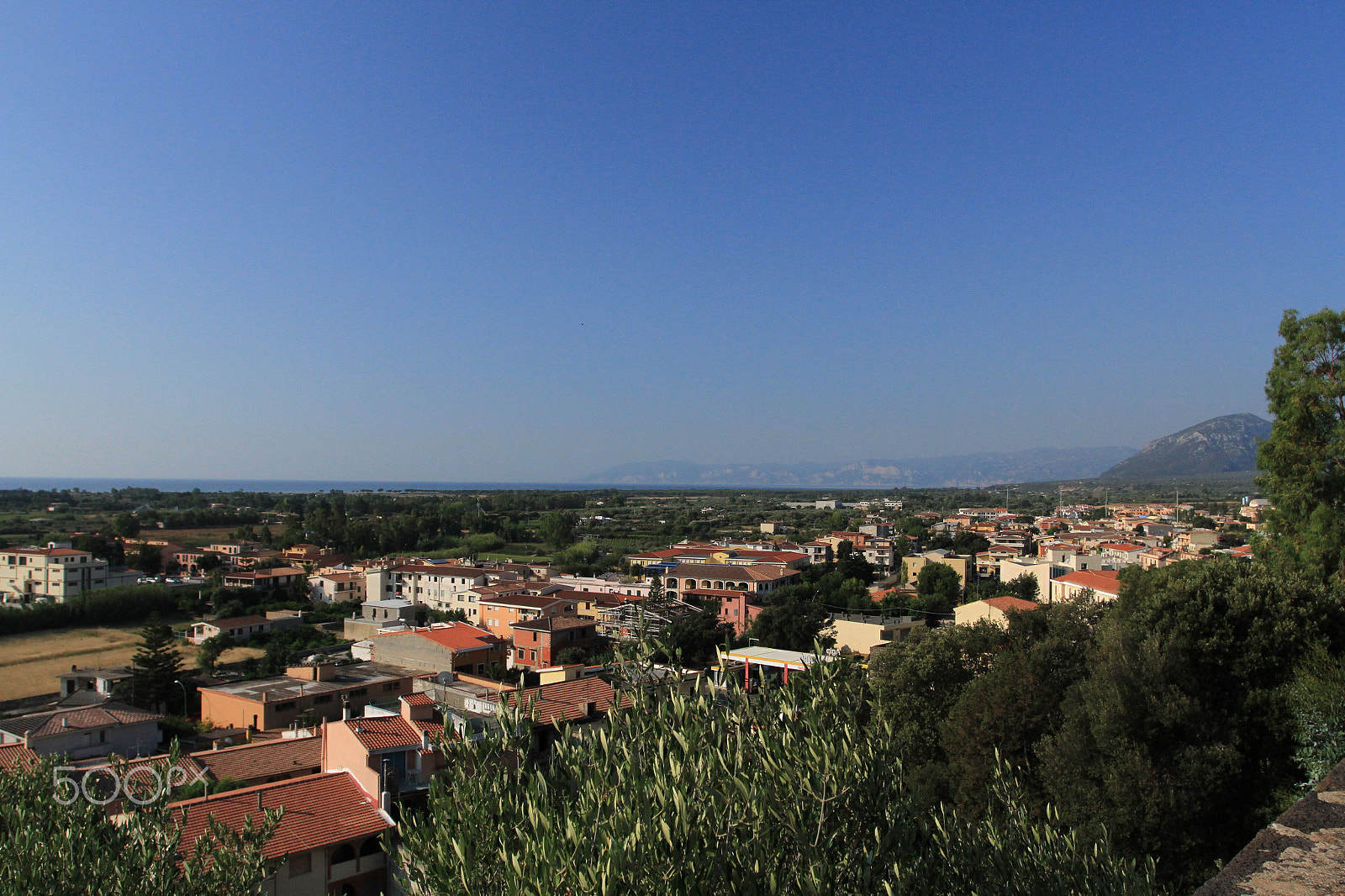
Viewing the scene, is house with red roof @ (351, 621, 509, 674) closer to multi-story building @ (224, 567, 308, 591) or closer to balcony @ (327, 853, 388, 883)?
balcony @ (327, 853, 388, 883)

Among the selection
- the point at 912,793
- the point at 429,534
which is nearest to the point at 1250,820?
the point at 912,793

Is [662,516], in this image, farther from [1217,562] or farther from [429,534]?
[1217,562]

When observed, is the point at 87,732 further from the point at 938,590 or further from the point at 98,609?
the point at 938,590

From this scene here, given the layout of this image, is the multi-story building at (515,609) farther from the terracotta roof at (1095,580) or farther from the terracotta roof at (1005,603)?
the terracotta roof at (1095,580)

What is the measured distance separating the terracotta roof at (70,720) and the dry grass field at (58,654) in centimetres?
→ 925

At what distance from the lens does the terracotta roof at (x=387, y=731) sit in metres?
11.8

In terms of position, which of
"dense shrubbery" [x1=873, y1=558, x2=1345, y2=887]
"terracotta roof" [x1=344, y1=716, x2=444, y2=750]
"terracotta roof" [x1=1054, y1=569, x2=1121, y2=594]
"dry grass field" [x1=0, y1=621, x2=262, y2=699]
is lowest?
"dry grass field" [x1=0, y1=621, x2=262, y2=699]

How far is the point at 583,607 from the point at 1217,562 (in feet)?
89.7

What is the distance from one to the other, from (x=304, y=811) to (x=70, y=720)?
39.4ft

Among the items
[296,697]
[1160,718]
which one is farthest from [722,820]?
[296,697]

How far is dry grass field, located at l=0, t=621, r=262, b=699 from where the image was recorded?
27.8m

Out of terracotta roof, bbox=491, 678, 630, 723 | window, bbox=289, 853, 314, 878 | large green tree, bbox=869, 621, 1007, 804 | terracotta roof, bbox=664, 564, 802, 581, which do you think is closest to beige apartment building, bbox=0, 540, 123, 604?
terracotta roof, bbox=664, 564, 802, 581

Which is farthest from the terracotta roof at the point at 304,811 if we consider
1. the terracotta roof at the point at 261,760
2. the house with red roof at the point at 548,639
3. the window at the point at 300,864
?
the house with red roof at the point at 548,639

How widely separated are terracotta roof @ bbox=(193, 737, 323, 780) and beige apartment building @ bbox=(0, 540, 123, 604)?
3473cm
